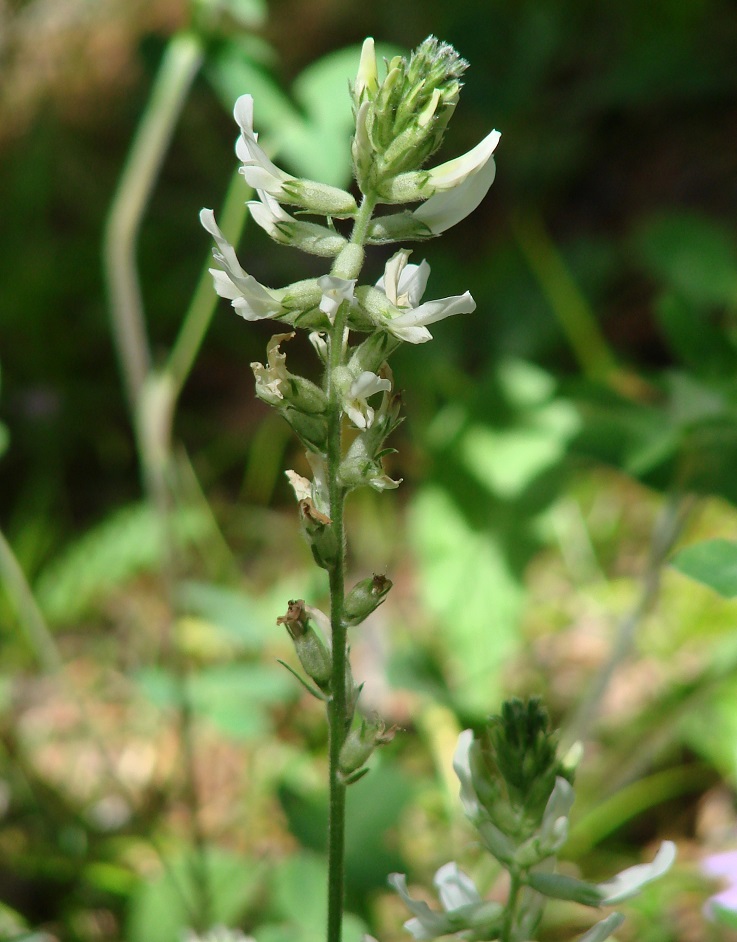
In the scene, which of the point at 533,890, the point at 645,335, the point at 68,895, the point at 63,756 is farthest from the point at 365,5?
the point at 533,890

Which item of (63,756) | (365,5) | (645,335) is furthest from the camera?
(365,5)

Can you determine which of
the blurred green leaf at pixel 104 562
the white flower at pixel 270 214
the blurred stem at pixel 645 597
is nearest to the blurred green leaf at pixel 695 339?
the blurred stem at pixel 645 597

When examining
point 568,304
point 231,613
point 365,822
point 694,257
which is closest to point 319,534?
point 365,822

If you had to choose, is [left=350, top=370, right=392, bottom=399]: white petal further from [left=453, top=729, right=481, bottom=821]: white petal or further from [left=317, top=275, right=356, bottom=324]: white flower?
[left=453, top=729, right=481, bottom=821]: white petal

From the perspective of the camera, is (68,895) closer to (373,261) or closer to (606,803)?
(606,803)

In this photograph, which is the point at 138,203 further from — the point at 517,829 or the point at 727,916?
the point at 727,916

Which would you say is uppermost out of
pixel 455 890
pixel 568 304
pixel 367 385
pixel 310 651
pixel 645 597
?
pixel 568 304
